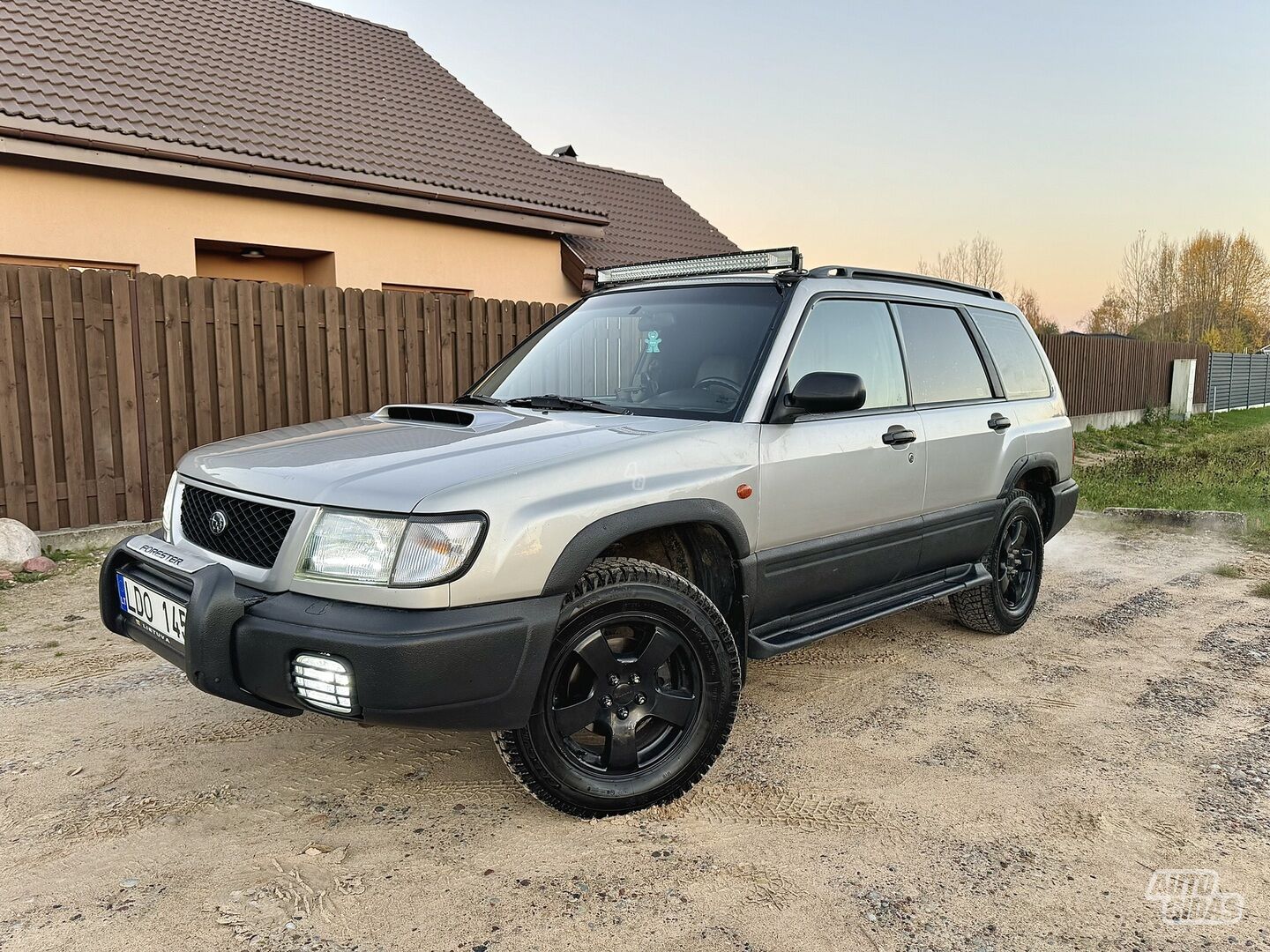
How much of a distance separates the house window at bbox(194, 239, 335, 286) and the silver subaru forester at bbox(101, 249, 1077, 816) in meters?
Result: 7.11

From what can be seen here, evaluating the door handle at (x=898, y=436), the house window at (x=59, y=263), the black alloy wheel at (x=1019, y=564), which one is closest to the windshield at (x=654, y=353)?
the door handle at (x=898, y=436)

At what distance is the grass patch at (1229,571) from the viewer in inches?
253

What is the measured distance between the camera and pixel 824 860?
2709 millimetres

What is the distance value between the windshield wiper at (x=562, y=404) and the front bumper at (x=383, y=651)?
113 centimetres

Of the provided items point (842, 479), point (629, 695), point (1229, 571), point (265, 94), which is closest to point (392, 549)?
point (629, 695)

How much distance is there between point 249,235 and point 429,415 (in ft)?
25.0

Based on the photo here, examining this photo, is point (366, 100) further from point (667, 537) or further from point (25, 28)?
point (667, 537)

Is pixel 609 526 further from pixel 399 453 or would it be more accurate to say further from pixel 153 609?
pixel 153 609

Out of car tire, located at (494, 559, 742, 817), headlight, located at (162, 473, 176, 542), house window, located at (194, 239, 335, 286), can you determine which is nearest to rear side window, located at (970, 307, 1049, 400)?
car tire, located at (494, 559, 742, 817)

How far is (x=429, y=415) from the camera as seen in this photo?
12.1 ft

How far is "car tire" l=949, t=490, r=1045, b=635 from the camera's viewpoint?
16.0ft

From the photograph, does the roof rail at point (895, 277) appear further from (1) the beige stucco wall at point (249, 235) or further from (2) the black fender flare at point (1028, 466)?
(1) the beige stucco wall at point (249, 235)

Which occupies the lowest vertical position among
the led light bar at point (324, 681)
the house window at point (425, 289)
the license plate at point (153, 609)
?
the led light bar at point (324, 681)

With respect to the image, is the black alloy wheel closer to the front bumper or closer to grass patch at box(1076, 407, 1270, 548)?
the front bumper
